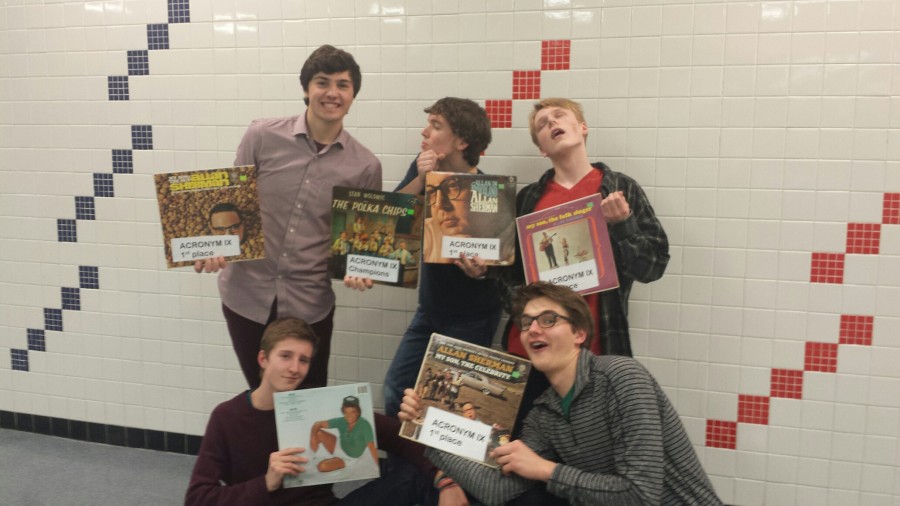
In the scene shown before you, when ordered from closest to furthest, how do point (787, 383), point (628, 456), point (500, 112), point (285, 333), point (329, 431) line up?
point (628, 456)
point (329, 431)
point (285, 333)
point (787, 383)
point (500, 112)

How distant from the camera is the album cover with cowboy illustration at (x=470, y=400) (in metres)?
1.93

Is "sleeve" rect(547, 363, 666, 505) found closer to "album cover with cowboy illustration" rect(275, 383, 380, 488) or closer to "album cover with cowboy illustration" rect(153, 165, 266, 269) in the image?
"album cover with cowboy illustration" rect(275, 383, 380, 488)

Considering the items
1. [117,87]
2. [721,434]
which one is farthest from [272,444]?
[117,87]

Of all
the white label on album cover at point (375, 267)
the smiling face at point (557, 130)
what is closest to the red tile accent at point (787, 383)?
the smiling face at point (557, 130)

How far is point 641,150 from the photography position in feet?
9.07

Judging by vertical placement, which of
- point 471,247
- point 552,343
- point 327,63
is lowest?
point 552,343

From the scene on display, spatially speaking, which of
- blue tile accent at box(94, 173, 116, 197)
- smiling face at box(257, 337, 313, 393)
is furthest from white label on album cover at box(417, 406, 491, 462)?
blue tile accent at box(94, 173, 116, 197)

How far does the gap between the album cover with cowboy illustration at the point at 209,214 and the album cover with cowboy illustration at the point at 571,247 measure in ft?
2.95

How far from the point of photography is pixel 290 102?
3082 mm

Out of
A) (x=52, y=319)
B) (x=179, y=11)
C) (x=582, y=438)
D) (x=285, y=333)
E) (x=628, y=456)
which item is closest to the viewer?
(x=628, y=456)

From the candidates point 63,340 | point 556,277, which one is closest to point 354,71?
point 556,277

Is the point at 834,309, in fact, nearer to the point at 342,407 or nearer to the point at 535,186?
the point at 535,186

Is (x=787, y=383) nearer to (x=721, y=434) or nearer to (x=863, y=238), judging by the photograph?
(x=721, y=434)

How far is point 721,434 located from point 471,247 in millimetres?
1371
